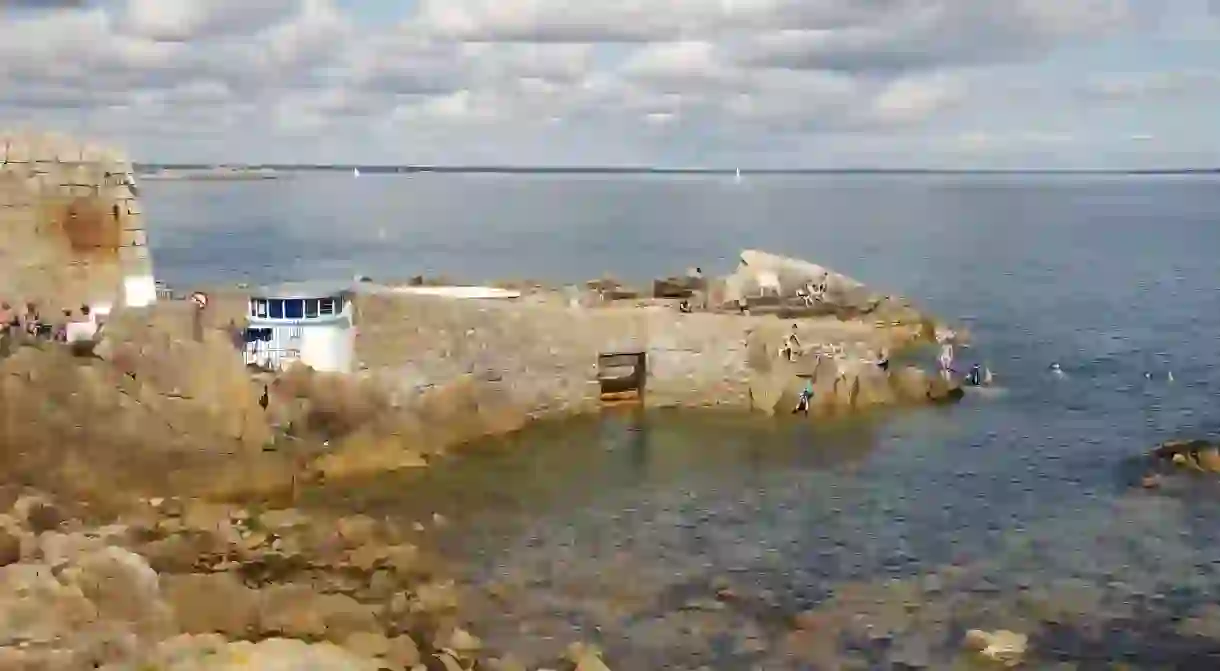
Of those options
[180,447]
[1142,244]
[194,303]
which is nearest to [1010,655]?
[180,447]

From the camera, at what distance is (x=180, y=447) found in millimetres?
24219

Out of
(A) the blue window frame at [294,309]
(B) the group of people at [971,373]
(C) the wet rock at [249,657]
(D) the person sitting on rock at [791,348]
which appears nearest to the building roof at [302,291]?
(A) the blue window frame at [294,309]

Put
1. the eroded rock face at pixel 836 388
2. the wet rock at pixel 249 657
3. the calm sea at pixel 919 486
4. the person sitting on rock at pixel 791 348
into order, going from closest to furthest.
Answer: the wet rock at pixel 249 657 → the calm sea at pixel 919 486 → the eroded rock face at pixel 836 388 → the person sitting on rock at pixel 791 348

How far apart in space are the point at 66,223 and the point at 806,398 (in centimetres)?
1798

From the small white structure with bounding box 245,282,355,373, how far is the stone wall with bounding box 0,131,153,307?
403cm

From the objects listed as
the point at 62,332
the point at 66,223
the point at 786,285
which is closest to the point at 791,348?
the point at 786,285

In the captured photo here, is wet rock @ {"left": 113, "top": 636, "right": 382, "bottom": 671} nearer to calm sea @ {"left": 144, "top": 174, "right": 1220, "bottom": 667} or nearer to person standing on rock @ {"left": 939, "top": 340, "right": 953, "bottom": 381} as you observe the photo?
calm sea @ {"left": 144, "top": 174, "right": 1220, "bottom": 667}

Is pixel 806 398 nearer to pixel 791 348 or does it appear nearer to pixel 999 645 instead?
pixel 791 348

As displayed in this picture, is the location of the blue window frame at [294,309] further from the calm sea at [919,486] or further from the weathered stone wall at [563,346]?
the calm sea at [919,486]

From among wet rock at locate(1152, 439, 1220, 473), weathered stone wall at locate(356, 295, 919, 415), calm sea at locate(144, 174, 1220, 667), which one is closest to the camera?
→ calm sea at locate(144, 174, 1220, 667)

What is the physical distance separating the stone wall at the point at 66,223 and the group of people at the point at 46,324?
105 centimetres

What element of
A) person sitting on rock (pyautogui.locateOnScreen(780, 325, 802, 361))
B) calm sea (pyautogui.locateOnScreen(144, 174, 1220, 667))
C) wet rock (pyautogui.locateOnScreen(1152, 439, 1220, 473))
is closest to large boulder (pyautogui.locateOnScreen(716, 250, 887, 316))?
calm sea (pyautogui.locateOnScreen(144, 174, 1220, 667))

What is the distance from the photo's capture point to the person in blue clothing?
103 feet

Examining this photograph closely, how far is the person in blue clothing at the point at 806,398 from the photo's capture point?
31516 millimetres
